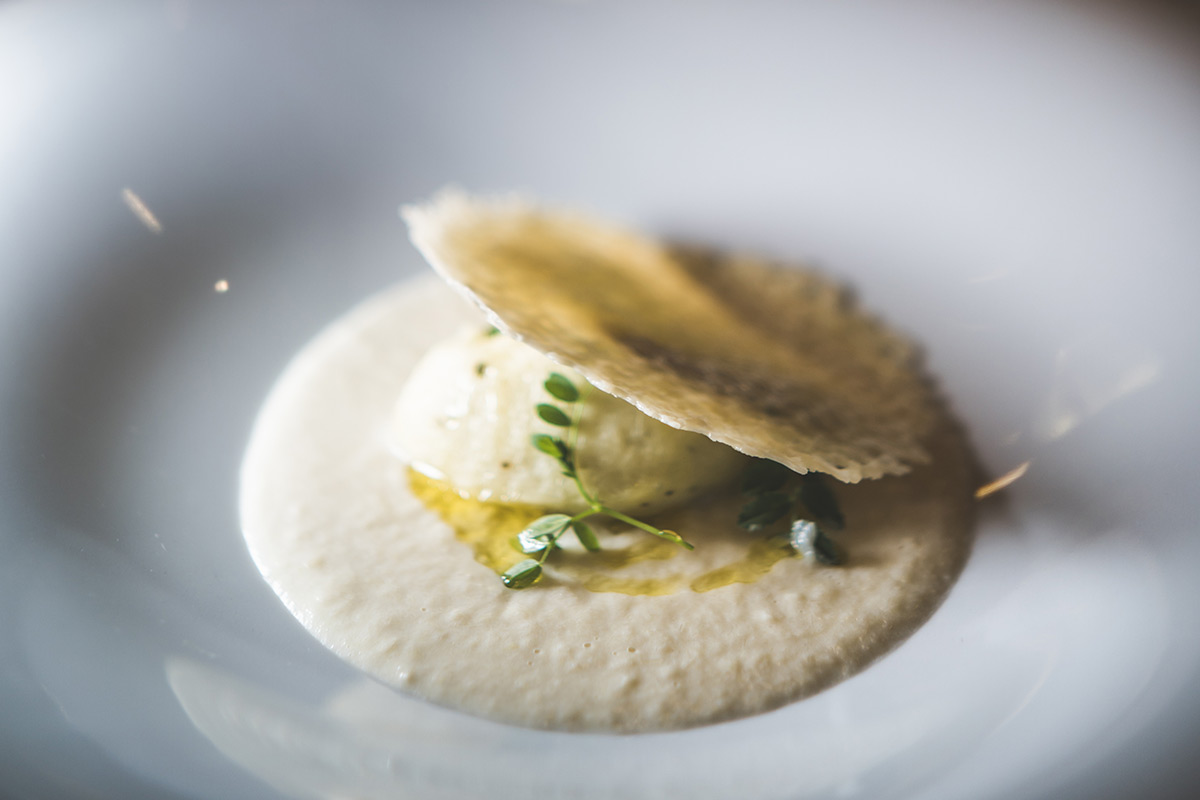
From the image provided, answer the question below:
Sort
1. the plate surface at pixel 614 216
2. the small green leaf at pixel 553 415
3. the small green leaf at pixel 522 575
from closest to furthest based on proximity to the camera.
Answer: the plate surface at pixel 614 216 → the small green leaf at pixel 522 575 → the small green leaf at pixel 553 415

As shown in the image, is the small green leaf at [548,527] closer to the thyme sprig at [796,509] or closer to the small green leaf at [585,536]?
the small green leaf at [585,536]

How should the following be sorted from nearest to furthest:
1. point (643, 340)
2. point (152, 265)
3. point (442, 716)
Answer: point (442, 716)
point (643, 340)
point (152, 265)

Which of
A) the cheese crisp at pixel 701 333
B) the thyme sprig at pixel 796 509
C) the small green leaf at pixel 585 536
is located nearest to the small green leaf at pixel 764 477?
the thyme sprig at pixel 796 509

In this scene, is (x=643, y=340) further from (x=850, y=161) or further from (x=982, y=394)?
(x=850, y=161)

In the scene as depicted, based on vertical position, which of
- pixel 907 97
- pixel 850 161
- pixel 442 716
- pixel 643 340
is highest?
pixel 907 97

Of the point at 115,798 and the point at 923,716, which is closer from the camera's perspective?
the point at 115,798

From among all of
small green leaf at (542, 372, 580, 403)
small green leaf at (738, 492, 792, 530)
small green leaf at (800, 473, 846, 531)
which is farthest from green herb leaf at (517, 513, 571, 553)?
small green leaf at (800, 473, 846, 531)

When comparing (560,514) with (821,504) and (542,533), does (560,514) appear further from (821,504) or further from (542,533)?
(821,504)

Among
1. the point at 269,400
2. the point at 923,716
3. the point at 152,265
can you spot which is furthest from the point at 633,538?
the point at 152,265
